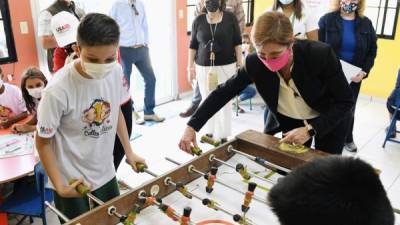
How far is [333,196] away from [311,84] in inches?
45.6

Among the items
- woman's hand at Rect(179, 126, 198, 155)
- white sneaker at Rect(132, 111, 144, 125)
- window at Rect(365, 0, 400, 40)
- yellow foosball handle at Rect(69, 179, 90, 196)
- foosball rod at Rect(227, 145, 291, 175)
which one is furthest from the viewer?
window at Rect(365, 0, 400, 40)

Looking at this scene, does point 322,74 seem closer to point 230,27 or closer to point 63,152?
point 63,152

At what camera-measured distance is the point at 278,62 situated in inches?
60.2

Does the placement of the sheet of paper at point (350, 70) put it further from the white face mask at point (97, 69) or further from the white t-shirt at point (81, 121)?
the white face mask at point (97, 69)

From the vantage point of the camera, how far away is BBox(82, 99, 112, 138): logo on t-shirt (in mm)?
1380

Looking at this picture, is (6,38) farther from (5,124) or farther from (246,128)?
(246,128)

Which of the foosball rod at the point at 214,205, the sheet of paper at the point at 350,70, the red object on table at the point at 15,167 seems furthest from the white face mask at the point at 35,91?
the sheet of paper at the point at 350,70

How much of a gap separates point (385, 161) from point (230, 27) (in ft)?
6.15

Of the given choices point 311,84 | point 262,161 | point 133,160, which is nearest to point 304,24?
point 311,84

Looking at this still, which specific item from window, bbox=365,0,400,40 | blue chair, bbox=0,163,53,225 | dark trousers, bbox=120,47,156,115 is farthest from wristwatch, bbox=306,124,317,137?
window, bbox=365,0,400,40

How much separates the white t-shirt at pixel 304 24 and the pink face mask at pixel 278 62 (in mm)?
1642

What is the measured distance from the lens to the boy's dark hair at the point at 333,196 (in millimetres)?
506

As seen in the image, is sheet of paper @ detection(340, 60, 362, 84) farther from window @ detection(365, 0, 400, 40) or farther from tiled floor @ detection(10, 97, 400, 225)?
window @ detection(365, 0, 400, 40)

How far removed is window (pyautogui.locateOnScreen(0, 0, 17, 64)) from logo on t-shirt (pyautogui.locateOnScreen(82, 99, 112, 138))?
91.0 inches
